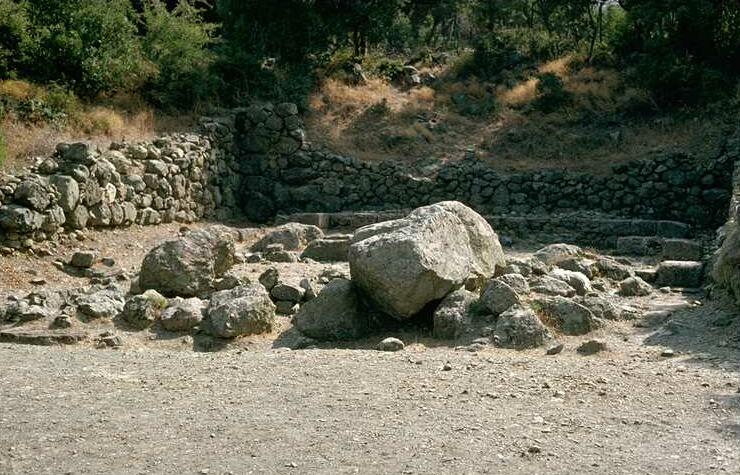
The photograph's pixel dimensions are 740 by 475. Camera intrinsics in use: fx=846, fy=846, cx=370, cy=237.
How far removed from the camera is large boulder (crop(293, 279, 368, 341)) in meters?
9.48

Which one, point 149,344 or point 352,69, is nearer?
point 149,344

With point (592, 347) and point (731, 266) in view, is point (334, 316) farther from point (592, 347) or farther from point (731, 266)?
point (731, 266)

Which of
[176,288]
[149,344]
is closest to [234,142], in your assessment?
[176,288]

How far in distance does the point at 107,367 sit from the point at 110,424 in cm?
194

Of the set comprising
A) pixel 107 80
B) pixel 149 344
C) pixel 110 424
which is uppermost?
pixel 107 80

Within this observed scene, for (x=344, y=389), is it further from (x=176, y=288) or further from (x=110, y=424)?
(x=176, y=288)

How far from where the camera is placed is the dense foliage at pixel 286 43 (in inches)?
709

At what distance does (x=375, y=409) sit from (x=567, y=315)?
3.78m

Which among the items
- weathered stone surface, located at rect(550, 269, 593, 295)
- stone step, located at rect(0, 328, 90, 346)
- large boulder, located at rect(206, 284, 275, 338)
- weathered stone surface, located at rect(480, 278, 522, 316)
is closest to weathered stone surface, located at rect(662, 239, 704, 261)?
weathered stone surface, located at rect(550, 269, 593, 295)

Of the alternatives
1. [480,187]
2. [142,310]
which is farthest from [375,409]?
[480,187]

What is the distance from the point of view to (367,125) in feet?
79.7

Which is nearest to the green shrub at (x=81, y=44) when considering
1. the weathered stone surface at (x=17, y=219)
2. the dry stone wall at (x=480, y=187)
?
the dry stone wall at (x=480, y=187)

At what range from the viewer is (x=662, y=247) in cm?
1692

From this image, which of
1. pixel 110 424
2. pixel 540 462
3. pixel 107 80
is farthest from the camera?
pixel 107 80
